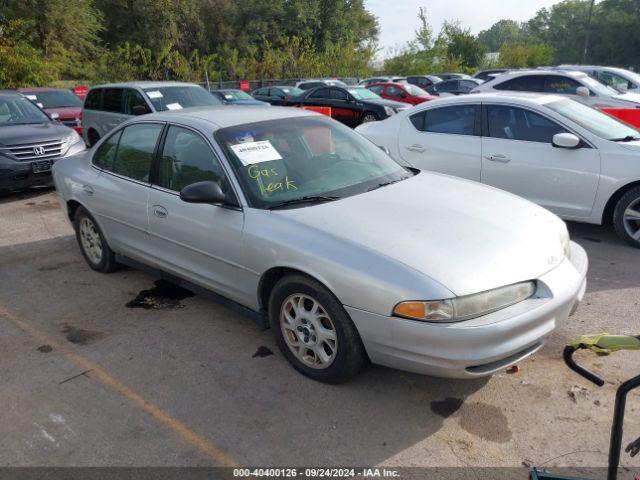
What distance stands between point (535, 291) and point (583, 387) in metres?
0.76

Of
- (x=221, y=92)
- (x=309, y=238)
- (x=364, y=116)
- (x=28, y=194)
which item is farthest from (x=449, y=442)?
(x=221, y=92)

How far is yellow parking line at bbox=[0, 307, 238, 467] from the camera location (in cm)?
277

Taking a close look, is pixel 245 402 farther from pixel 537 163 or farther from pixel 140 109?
pixel 140 109

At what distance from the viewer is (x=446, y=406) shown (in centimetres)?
310

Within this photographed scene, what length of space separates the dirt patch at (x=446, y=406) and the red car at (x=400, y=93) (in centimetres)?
1611

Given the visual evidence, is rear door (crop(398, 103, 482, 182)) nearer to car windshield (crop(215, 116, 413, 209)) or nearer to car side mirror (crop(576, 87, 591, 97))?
car windshield (crop(215, 116, 413, 209))

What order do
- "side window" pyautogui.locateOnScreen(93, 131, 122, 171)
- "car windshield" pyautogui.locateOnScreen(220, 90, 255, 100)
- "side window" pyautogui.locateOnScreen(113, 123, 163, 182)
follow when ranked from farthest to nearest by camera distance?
"car windshield" pyautogui.locateOnScreen(220, 90, 255, 100) → "side window" pyautogui.locateOnScreen(93, 131, 122, 171) → "side window" pyautogui.locateOnScreen(113, 123, 163, 182)

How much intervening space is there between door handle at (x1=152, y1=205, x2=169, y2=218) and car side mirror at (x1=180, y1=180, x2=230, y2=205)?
2.01 feet

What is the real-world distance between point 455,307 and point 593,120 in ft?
13.9

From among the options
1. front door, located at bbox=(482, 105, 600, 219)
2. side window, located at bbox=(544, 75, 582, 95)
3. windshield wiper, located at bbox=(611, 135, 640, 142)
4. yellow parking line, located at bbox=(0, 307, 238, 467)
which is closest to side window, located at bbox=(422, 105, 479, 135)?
front door, located at bbox=(482, 105, 600, 219)

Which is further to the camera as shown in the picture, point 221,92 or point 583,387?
point 221,92

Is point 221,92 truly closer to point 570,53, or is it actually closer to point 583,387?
point 583,387

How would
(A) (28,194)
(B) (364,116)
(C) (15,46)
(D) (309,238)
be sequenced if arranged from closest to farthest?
(D) (309,238) < (A) (28,194) < (B) (364,116) < (C) (15,46)

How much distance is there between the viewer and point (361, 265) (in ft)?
9.50
